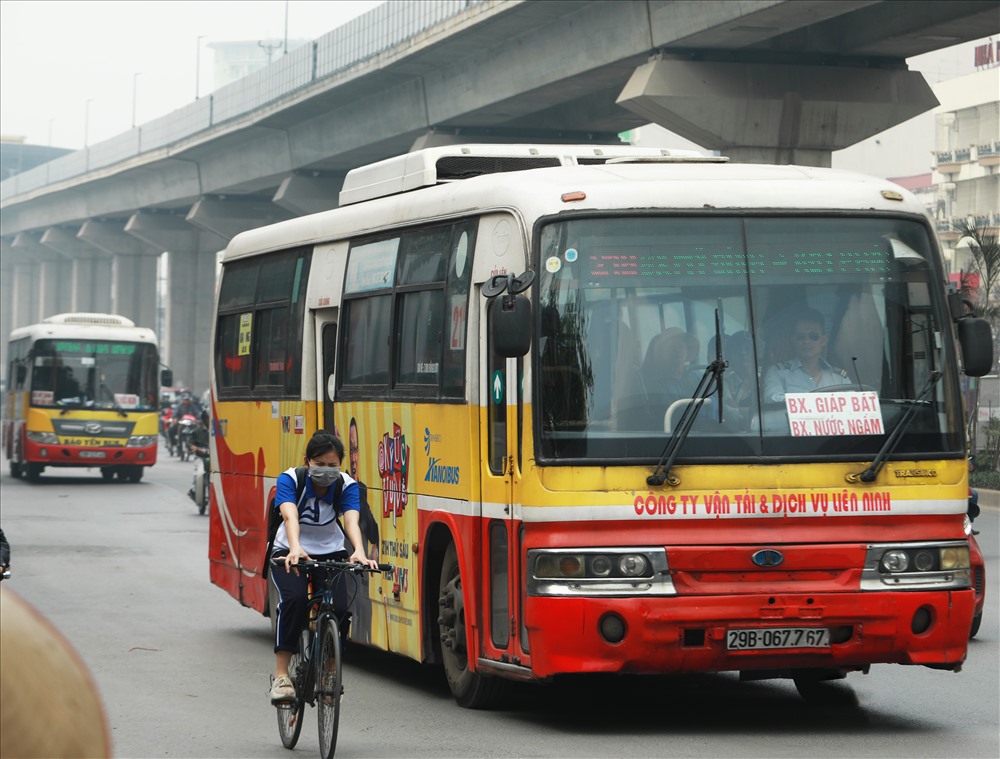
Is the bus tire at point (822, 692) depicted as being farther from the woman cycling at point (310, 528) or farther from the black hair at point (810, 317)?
the woman cycling at point (310, 528)

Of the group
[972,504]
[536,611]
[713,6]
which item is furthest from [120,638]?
[713,6]

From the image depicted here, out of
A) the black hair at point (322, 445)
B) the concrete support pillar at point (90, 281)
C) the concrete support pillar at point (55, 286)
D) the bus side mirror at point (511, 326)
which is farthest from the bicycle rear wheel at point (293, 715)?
the concrete support pillar at point (55, 286)

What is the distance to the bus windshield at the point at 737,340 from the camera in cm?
822

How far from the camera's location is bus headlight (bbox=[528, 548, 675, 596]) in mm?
8031

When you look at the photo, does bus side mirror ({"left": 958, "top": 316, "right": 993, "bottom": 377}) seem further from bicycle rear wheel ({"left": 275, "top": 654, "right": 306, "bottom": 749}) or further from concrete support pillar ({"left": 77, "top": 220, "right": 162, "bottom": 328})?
concrete support pillar ({"left": 77, "top": 220, "right": 162, "bottom": 328})

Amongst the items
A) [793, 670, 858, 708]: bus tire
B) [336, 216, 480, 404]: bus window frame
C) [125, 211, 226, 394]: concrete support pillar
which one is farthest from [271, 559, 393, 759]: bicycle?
[125, 211, 226, 394]: concrete support pillar

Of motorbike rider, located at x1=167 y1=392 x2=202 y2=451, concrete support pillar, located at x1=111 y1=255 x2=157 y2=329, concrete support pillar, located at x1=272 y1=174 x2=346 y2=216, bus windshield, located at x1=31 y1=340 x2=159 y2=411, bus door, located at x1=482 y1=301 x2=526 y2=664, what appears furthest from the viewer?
concrete support pillar, located at x1=111 y1=255 x2=157 y2=329

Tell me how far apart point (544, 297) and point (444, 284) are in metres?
1.30

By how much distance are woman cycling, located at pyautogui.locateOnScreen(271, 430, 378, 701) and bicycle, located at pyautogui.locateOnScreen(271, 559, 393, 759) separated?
5 centimetres

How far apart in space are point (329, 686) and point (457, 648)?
154cm

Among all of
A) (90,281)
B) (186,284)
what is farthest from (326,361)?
(90,281)

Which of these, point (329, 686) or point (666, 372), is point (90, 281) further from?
point (329, 686)

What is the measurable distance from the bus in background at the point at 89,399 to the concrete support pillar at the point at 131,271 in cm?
4240

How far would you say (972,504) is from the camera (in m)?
12.9
